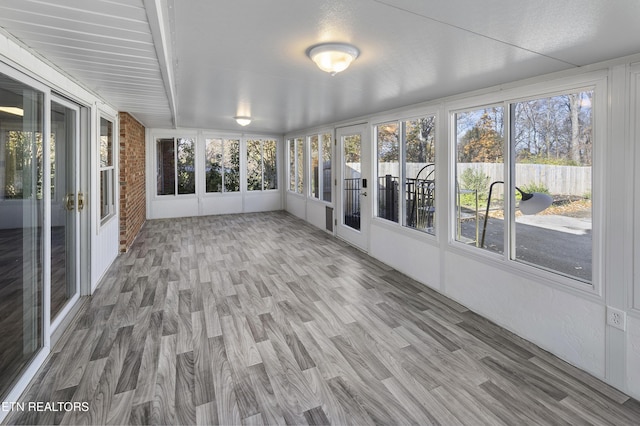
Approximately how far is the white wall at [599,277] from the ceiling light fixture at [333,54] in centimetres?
160

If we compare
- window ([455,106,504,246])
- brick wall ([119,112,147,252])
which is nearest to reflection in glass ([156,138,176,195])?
brick wall ([119,112,147,252])

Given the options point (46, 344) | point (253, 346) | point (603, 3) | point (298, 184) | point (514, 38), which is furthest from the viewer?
point (298, 184)

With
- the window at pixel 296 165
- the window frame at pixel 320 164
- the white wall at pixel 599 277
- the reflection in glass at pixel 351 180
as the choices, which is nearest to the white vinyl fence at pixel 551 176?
the white wall at pixel 599 277

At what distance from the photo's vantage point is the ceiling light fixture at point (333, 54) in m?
2.09

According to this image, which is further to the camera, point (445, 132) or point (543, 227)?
point (445, 132)

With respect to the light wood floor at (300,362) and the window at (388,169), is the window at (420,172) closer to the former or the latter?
the window at (388,169)

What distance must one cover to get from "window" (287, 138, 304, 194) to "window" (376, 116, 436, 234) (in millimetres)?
3478

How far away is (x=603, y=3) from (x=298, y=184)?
7285mm

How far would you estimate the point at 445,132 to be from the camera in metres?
3.63

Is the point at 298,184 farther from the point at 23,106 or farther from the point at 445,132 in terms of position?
the point at 23,106

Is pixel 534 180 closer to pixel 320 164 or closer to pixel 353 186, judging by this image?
pixel 353 186

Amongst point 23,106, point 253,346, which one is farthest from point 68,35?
point 253,346

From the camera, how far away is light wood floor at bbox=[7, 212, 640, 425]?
192 cm

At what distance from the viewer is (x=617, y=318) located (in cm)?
219
